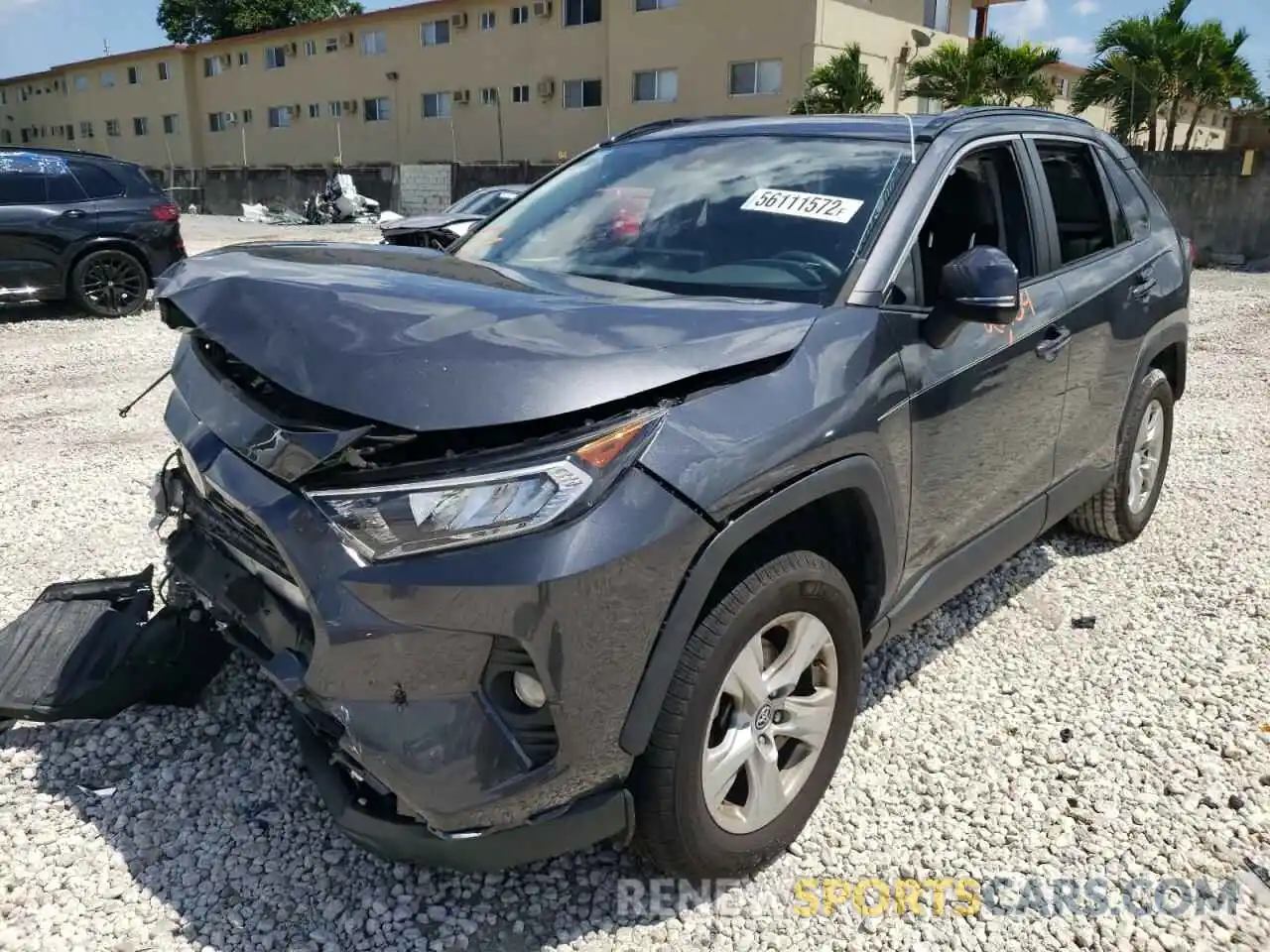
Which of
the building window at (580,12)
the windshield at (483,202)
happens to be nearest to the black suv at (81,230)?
the windshield at (483,202)

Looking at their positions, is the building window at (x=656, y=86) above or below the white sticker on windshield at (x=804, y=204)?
above

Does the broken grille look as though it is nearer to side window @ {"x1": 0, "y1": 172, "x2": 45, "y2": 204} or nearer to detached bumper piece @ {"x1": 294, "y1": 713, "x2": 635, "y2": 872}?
detached bumper piece @ {"x1": 294, "y1": 713, "x2": 635, "y2": 872}

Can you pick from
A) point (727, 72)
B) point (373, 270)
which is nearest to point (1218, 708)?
point (373, 270)

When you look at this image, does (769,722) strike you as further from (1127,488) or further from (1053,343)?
(1127,488)

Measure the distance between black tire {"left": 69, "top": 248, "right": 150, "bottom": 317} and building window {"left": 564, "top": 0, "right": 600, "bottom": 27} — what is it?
2145cm

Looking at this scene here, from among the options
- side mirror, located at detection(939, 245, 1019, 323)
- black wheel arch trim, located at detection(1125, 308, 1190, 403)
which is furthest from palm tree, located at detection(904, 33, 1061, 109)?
side mirror, located at detection(939, 245, 1019, 323)

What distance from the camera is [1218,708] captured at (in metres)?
3.31

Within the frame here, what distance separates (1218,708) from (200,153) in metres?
48.7

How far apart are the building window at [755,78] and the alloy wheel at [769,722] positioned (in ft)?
82.3

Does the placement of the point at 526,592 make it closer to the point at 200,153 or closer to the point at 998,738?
the point at 998,738

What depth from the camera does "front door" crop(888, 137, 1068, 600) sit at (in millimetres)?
2744

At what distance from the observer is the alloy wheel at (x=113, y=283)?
10570 millimetres

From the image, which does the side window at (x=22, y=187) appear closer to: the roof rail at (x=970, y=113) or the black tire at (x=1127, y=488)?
the roof rail at (x=970, y=113)

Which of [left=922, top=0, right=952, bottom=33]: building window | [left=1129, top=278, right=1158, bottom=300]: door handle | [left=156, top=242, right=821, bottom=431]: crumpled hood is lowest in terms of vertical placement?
[left=1129, top=278, right=1158, bottom=300]: door handle
